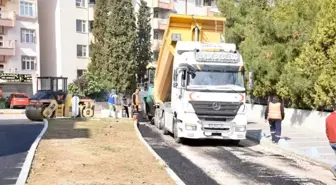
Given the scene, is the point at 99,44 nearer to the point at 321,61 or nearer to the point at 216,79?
the point at 321,61

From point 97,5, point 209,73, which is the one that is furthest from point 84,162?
point 97,5

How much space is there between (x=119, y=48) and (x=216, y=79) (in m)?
34.4

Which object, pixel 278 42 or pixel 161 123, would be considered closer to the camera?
pixel 161 123

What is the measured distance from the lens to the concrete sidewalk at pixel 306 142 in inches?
508

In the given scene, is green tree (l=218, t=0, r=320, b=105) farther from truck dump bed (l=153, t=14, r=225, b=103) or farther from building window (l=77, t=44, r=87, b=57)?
building window (l=77, t=44, r=87, b=57)

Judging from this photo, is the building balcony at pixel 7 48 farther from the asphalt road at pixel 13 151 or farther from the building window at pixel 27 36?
the asphalt road at pixel 13 151

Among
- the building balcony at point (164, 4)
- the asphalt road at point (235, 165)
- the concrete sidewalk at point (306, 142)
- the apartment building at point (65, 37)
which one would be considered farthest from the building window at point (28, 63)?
the asphalt road at point (235, 165)

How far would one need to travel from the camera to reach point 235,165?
11305 mm

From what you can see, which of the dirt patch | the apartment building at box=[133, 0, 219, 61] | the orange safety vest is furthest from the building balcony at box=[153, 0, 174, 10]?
the orange safety vest

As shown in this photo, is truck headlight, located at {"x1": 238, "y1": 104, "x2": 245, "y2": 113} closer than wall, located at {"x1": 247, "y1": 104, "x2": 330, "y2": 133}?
Yes

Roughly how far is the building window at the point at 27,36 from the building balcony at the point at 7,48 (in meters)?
1.49

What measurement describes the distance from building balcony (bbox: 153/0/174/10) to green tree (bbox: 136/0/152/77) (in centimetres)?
408

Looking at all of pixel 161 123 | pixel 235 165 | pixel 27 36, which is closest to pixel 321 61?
pixel 161 123

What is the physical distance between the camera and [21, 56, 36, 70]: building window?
47131mm
